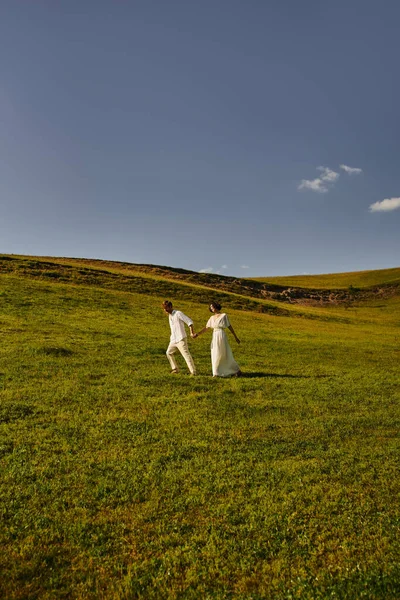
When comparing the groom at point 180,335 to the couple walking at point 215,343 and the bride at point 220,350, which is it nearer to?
the couple walking at point 215,343

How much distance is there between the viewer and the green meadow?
18.0 ft

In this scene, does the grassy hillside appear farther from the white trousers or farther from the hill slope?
the white trousers

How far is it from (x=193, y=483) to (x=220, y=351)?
1054cm

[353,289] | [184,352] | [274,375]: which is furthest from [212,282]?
[184,352]

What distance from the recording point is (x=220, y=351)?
1844 cm

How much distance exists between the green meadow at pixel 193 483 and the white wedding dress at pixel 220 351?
86 centimetres

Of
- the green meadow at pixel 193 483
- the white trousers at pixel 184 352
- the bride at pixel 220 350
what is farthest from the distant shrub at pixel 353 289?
the white trousers at pixel 184 352

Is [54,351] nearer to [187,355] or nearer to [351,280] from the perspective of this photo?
[187,355]

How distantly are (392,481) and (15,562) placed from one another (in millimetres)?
7208

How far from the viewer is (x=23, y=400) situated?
13250mm

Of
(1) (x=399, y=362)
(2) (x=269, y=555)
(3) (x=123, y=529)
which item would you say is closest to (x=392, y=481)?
(2) (x=269, y=555)

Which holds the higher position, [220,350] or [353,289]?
[353,289]

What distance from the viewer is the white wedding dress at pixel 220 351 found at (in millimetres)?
18406

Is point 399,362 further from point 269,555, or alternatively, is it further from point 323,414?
point 269,555
